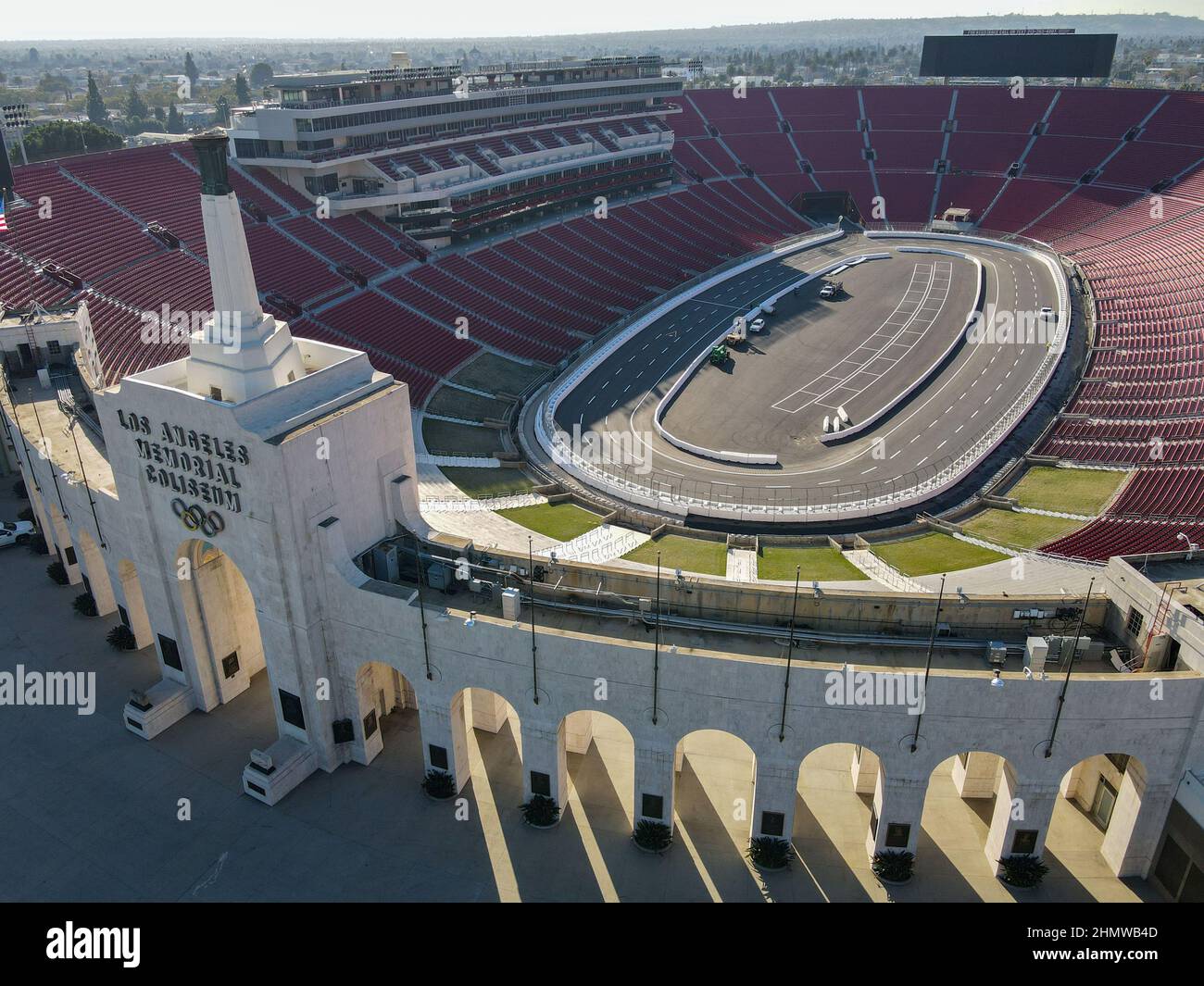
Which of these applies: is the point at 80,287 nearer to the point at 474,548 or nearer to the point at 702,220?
the point at 474,548

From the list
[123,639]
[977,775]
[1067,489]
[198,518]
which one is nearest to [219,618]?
[198,518]

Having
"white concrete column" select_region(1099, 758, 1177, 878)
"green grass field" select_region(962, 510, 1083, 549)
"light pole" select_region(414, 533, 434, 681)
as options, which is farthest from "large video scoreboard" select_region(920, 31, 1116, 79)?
"light pole" select_region(414, 533, 434, 681)

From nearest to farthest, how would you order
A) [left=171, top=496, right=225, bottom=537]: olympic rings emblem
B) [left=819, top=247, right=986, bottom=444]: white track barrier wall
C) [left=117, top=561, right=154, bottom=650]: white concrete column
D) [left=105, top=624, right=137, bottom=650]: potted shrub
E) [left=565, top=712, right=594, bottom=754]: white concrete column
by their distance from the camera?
1. [left=171, top=496, right=225, bottom=537]: olympic rings emblem
2. [left=565, top=712, right=594, bottom=754]: white concrete column
3. [left=117, top=561, right=154, bottom=650]: white concrete column
4. [left=105, top=624, right=137, bottom=650]: potted shrub
5. [left=819, top=247, right=986, bottom=444]: white track barrier wall

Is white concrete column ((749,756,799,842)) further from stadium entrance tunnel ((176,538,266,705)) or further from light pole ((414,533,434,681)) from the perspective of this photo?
stadium entrance tunnel ((176,538,266,705))

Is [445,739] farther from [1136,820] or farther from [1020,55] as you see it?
[1020,55]

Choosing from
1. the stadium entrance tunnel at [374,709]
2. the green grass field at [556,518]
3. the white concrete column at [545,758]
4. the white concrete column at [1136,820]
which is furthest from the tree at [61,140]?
the white concrete column at [1136,820]

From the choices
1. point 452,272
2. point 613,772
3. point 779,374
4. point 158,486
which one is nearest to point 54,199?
point 452,272
